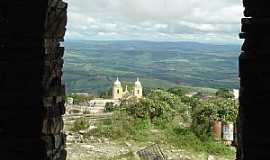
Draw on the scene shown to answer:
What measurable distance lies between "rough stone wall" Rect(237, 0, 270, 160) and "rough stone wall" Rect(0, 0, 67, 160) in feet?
6.37

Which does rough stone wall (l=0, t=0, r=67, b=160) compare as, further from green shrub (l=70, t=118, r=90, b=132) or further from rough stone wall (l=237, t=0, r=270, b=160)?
green shrub (l=70, t=118, r=90, b=132)

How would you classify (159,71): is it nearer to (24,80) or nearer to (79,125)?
(79,125)

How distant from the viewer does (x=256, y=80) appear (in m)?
4.47

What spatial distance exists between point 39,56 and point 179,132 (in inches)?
407

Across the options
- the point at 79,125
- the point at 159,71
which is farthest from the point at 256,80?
the point at 159,71

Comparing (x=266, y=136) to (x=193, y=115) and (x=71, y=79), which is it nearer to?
(x=193, y=115)

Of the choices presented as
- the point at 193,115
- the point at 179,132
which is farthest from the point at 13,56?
the point at 193,115

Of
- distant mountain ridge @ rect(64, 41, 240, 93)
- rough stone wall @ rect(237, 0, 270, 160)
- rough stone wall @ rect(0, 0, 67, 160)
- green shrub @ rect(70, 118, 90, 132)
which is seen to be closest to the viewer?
rough stone wall @ rect(237, 0, 270, 160)

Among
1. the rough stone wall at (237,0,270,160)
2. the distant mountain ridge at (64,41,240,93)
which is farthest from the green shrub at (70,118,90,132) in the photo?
the distant mountain ridge at (64,41,240,93)

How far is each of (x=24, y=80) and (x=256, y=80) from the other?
7.36 feet

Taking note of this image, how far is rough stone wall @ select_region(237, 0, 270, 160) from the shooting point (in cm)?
444

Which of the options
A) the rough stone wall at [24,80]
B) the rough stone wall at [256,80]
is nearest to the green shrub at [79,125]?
the rough stone wall at [24,80]

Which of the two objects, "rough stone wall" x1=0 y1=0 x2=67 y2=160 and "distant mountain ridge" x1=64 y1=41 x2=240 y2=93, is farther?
"distant mountain ridge" x1=64 y1=41 x2=240 y2=93

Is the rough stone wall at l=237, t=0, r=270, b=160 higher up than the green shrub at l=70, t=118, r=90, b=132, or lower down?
higher up
